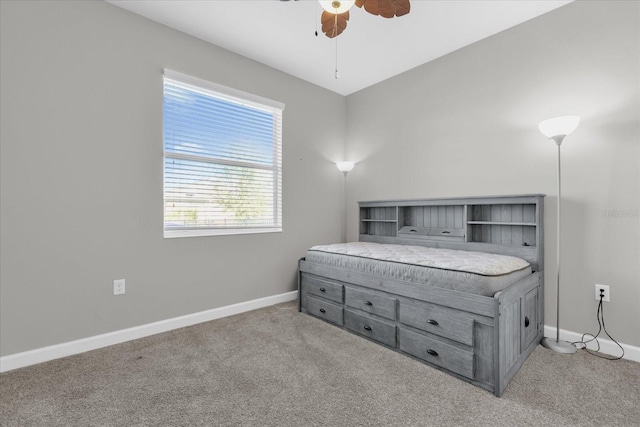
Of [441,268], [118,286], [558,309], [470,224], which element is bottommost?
[558,309]

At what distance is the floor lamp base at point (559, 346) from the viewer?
2.17 m

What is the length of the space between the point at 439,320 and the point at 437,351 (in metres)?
0.20

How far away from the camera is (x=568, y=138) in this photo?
7.65 feet

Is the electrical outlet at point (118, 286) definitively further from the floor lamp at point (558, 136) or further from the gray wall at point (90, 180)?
the floor lamp at point (558, 136)

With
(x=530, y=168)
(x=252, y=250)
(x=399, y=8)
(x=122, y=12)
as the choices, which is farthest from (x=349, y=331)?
(x=122, y=12)

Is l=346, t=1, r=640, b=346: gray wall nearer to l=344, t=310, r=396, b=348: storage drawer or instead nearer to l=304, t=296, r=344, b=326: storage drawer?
l=344, t=310, r=396, b=348: storage drawer

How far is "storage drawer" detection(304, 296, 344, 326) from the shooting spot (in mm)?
2646

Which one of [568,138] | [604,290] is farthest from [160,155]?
[604,290]

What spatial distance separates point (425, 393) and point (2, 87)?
318 cm

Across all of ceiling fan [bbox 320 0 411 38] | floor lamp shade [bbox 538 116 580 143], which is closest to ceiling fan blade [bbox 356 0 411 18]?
ceiling fan [bbox 320 0 411 38]

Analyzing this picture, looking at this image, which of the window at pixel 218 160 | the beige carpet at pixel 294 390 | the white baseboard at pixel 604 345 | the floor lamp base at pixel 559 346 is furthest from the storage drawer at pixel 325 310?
the white baseboard at pixel 604 345

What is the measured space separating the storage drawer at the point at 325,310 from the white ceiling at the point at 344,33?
95.6 inches

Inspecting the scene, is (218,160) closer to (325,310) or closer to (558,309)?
(325,310)

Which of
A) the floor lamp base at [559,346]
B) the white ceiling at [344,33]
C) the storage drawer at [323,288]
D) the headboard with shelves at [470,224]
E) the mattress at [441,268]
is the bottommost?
the floor lamp base at [559,346]
